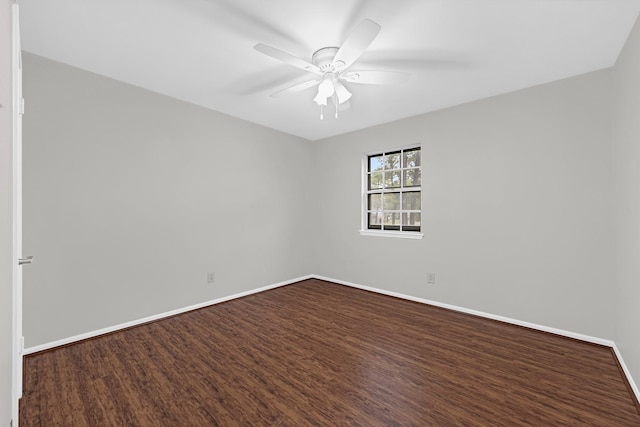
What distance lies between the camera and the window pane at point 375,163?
4.21 metres

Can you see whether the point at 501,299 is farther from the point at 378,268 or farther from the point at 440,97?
the point at 440,97

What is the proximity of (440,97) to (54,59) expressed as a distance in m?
3.73

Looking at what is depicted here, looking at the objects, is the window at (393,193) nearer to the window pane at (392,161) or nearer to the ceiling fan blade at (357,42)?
the window pane at (392,161)

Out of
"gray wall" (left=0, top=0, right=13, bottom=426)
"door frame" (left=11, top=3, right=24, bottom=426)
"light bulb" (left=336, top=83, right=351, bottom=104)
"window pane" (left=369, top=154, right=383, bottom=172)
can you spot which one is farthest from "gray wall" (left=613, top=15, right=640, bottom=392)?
"door frame" (left=11, top=3, right=24, bottom=426)

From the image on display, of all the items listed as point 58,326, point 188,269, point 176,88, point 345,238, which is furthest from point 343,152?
point 58,326

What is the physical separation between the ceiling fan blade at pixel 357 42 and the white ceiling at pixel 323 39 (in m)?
0.21

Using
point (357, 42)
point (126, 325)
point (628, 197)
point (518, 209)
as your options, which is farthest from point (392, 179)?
point (126, 325)

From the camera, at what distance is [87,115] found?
254 cm

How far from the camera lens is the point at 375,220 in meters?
4.27

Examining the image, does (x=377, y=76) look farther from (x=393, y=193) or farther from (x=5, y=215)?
(x=5, y=215)

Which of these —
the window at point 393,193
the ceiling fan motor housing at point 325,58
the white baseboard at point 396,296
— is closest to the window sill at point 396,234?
the window at point 393,193

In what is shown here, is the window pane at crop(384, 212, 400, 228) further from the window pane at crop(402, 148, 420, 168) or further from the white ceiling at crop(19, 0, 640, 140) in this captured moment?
the white ceiling at crop(19, 0, 640, 140)

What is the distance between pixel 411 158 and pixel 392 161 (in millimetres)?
302

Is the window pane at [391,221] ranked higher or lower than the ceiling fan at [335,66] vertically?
lower
